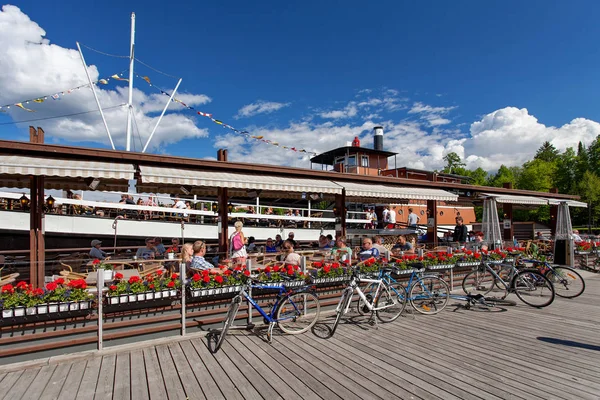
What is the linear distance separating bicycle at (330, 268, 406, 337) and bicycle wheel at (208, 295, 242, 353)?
142cm

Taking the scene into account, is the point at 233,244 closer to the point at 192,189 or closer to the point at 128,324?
the point at 128,324

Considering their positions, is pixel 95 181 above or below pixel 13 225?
above

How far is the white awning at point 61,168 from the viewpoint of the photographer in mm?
5590

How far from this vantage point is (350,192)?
9.10m

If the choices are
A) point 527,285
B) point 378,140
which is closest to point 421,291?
point 527,285

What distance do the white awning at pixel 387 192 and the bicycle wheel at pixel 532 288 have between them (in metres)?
3.77

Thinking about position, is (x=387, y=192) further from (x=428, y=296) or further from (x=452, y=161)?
(x=452, y=161)

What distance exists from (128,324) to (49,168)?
3.26 m

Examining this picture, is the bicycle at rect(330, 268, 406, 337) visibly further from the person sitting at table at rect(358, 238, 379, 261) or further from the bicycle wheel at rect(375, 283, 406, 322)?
the person sitting at table at rect(358, 238, 379, 261)

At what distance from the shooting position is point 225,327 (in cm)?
436

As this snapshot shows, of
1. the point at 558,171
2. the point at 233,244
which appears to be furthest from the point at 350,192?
the point at 558,171

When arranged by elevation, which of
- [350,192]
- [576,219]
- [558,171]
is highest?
[558,171]

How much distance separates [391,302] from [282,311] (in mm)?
1910

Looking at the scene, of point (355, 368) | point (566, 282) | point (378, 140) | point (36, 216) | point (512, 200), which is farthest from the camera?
point (378, 140)
